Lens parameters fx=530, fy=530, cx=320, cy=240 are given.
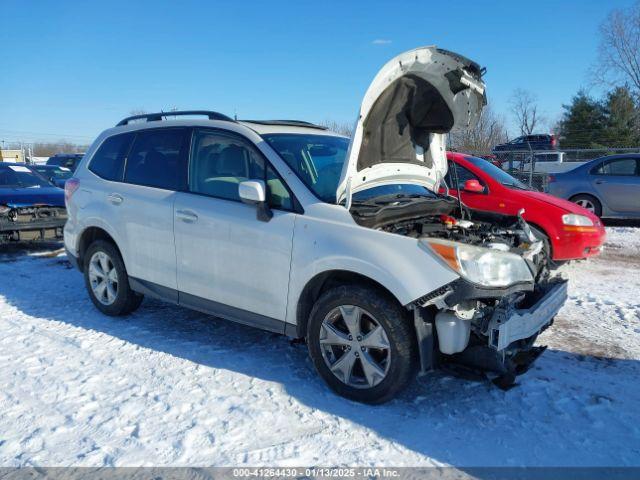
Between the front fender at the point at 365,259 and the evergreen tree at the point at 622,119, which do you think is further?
the evergreen tree at the point at 622,119

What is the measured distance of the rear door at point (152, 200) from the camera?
185 inches

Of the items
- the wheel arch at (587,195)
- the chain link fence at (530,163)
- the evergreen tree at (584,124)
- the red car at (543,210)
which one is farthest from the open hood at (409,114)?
the evergreen tree at (584,124)

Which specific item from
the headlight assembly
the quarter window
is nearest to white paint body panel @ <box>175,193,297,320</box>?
the quarter window

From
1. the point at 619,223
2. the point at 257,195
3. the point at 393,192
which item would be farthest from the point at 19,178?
the point at 619,223

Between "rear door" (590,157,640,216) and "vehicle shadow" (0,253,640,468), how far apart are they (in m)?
8.18

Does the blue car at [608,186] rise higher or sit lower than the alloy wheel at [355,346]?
higher

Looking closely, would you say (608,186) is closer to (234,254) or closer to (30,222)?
(234,254)

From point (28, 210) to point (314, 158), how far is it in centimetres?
665

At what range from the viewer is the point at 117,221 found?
16.8ft

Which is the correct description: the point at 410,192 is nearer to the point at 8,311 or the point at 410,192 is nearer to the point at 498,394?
the point at 498,394

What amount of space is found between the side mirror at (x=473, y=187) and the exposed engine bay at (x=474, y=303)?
3.36 m

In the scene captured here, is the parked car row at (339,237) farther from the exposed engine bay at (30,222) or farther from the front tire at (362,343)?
the exposed engine bay at (30,222)

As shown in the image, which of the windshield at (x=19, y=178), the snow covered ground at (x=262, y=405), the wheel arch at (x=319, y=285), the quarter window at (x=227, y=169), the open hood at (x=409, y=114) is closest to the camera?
the snow covered ground at (x=262, y=405)

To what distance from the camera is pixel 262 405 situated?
3.59m
